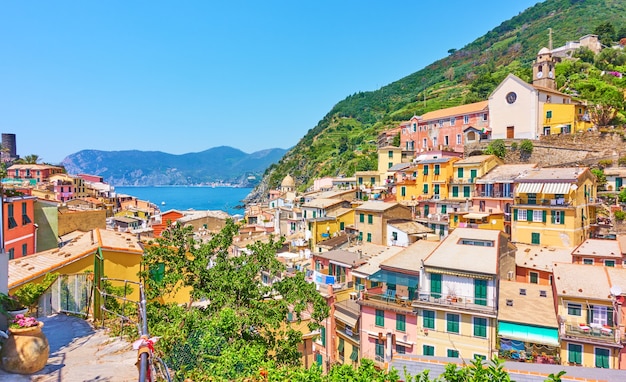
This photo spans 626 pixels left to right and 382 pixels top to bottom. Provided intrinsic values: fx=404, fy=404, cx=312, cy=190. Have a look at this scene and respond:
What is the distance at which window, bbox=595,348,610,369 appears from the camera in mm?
19766

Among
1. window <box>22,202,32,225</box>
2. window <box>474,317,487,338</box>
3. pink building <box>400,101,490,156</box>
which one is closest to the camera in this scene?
window <box>474,317,487,338</box>

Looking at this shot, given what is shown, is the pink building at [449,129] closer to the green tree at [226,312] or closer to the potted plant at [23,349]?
the green tree at [226,312]

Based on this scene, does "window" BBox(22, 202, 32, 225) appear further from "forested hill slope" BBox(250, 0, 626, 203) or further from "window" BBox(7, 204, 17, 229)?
"forested hill slope" BBox(250, 0, 626, 203)

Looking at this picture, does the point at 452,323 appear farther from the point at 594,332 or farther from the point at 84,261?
the point at 84,261

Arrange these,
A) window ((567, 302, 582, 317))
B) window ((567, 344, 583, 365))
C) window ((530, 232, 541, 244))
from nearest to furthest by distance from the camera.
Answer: window ((567, 344, 583, 365)) → window ((567, 302, 582, 317)) → window ((530, 232, 541, 244))

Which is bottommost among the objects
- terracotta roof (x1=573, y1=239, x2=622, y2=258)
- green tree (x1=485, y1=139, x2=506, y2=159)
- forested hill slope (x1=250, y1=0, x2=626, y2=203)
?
terracotta roof (x1=573, y1=239, x2=622, y2=258)

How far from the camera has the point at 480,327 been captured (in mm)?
21719

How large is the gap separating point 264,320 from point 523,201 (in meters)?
26.4

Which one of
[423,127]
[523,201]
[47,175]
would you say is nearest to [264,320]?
[523,201]

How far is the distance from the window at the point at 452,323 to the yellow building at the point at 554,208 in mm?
12222

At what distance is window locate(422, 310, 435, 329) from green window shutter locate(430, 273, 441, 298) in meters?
0.96

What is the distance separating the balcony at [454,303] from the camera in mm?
21766

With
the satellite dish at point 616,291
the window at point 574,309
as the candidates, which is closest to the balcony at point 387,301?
the window at point 574,309

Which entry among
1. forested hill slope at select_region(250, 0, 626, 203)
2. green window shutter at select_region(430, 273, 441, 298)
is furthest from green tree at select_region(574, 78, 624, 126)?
green window shutter at select_region(430, 273, 441, 298)
